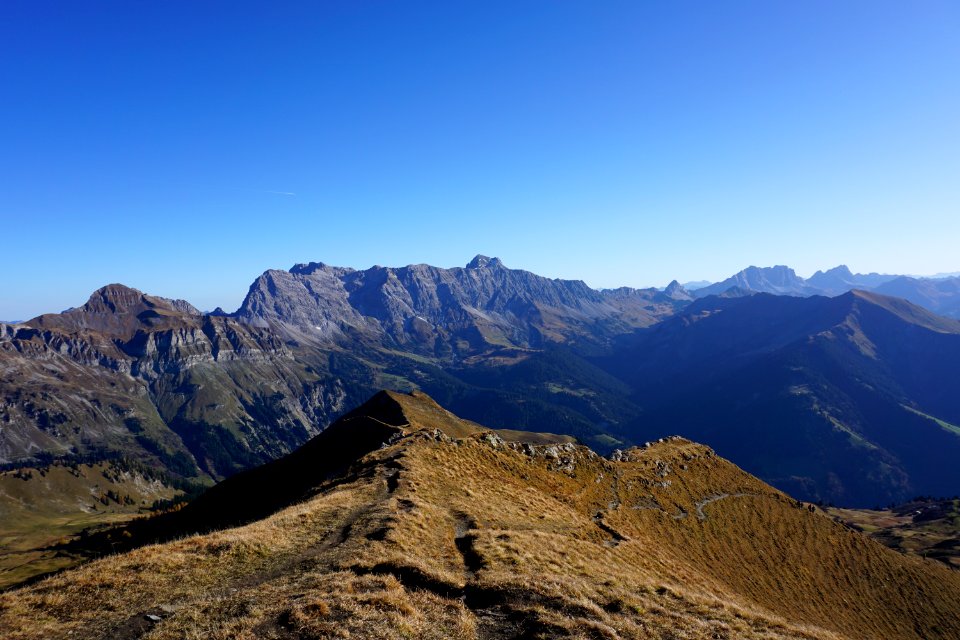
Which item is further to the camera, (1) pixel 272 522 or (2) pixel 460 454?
(2) pixel 460 454

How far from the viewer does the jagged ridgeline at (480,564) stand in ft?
69.4

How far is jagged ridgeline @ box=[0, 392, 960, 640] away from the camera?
69.4 feet

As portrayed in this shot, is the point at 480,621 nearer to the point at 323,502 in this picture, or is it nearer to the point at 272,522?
the point at 272,522

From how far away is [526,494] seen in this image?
5644cm

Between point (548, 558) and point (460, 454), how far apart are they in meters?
29.6

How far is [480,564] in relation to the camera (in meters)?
30.4

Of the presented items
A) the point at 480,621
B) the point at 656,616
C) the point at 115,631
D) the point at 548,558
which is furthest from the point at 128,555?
the point at 656,616

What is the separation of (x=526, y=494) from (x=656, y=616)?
102ft

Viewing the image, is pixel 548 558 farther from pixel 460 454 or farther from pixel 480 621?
pixel 460 454

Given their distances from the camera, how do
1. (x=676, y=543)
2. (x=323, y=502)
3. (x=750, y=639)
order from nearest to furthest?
(x=750, y=639) → (x=323, y=502) → (x=676, y=543)

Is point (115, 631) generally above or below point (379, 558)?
above

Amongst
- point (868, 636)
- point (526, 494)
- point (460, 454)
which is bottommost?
point (868, 636)

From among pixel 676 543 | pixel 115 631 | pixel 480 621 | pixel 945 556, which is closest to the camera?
pixel 115 631

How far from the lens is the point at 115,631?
750 inches
